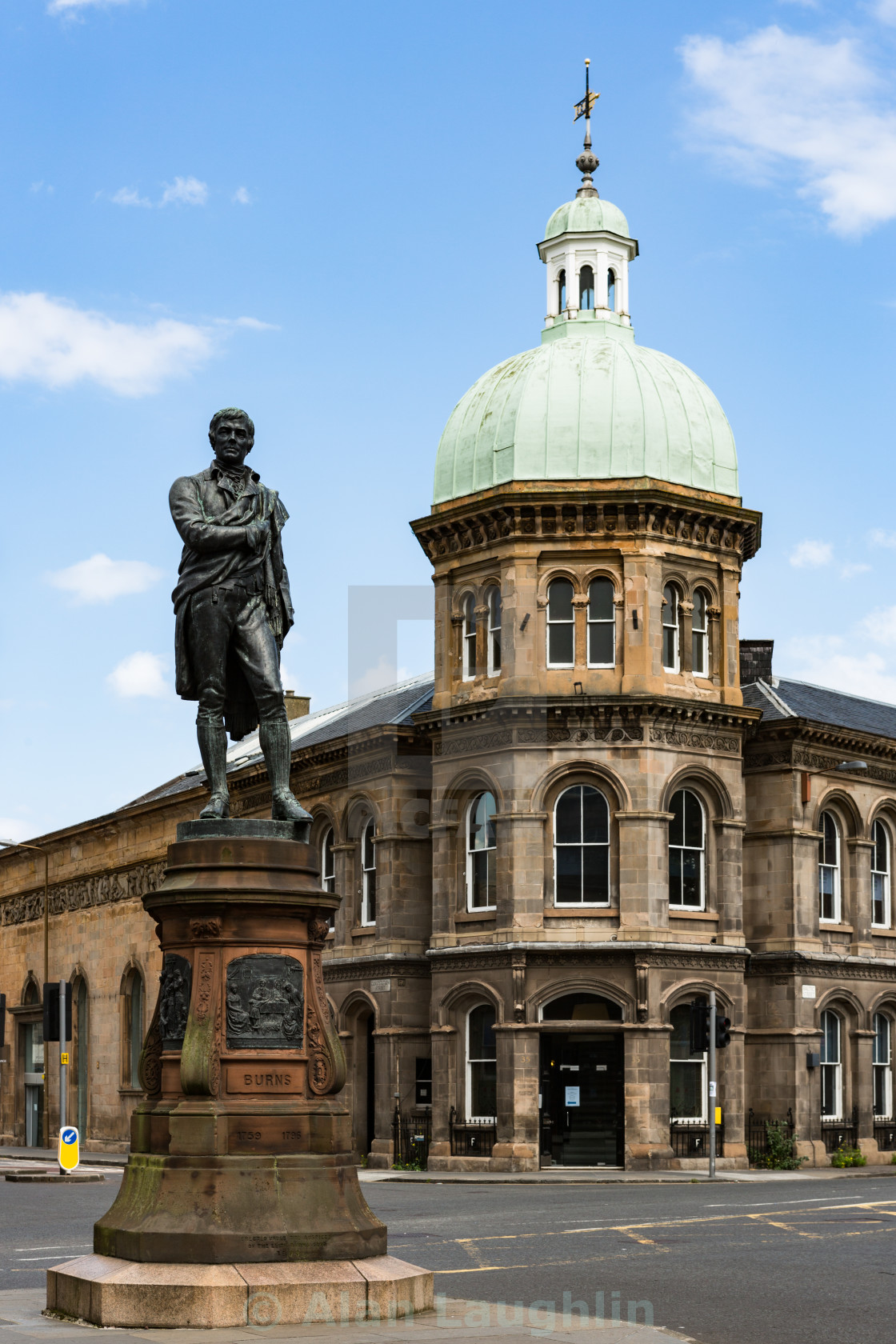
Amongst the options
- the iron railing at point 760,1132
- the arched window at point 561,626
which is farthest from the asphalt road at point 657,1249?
the arched window at point 561,626

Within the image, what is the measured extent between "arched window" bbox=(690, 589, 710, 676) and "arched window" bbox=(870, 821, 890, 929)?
6.27 metres

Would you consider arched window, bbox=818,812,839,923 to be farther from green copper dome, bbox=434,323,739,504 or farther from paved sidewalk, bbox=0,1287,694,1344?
paved sidewalk, bbox=0,1287,694,1344

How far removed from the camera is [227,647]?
13.8 meters

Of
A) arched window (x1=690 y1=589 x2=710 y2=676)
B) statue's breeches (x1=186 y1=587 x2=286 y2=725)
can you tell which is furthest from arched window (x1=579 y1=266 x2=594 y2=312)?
statue's breeches (x1=186 y1=587 x2=286 y2=725)

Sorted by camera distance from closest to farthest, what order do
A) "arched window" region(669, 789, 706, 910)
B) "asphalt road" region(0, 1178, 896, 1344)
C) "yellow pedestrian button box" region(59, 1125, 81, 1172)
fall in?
"asphalt road" region(0, 1178, 896, 1344) < "yellow pedestrian button box" region(59, 1125, 81, 1172) < "arched window" region(669, 789, 706, 910)

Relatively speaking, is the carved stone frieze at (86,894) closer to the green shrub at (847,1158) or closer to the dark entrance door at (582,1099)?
the dark entrance door at (582,1099)

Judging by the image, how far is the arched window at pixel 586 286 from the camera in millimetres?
43750

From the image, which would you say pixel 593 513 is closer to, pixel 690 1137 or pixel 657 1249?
pixel 690 1137

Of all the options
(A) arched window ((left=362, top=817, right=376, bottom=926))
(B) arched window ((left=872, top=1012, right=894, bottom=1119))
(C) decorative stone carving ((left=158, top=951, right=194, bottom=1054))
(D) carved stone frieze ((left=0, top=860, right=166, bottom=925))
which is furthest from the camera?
(D) carved stone frieze ((left=0, top=860, right=166, bottom=925))

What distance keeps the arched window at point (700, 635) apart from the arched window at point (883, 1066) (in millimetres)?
9322

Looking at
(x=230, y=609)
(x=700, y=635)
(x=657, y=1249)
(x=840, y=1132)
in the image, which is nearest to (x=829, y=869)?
(x=840, y=1132)

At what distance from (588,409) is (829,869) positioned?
38.7ft

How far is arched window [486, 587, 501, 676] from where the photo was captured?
4006cm

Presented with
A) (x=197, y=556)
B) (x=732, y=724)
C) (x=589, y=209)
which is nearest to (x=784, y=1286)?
(x=197, y=556)
